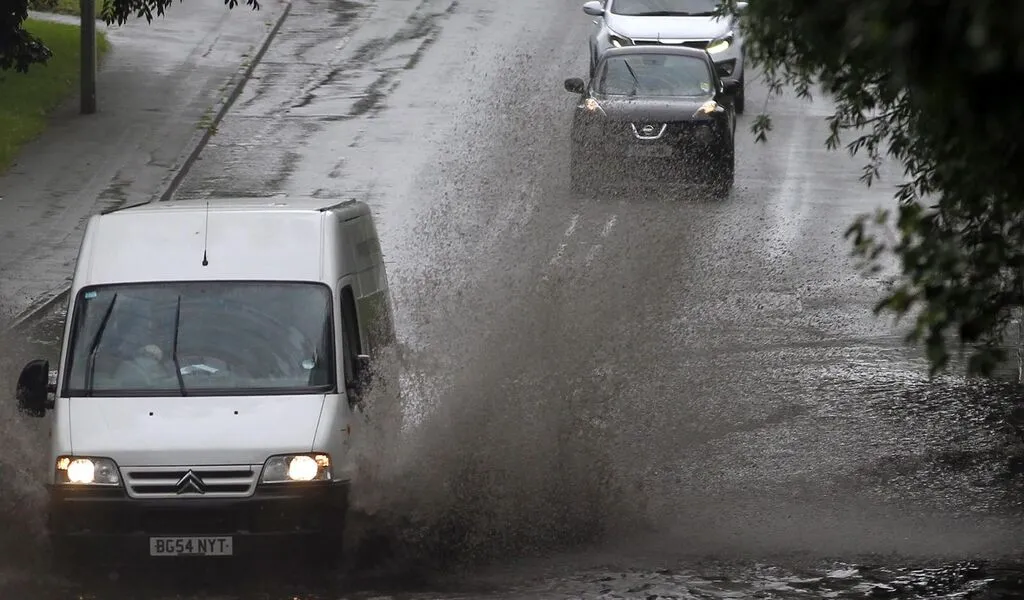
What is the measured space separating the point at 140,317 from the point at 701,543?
3743 millimetres

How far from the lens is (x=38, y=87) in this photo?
1100 inches

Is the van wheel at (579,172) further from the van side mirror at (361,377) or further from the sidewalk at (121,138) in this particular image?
the van side mirror at (361,377)

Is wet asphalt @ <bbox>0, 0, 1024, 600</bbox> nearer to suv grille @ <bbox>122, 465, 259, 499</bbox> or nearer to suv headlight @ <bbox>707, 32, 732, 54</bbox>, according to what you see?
suv grille @ <bbox>122, 465, 259, 499</bbox>

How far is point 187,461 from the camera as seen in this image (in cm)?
883

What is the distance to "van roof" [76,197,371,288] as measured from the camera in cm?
987

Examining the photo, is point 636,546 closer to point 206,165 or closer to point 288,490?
point 288,490

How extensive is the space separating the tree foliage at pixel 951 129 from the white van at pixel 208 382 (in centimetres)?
386

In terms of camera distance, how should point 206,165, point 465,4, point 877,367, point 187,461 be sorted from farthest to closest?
1. point 465,4
2. point 206,165
3. point 877,367
4. point 187,461

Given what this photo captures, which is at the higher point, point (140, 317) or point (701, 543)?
point (140, 317)

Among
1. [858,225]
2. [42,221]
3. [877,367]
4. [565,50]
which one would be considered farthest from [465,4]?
[858,225]

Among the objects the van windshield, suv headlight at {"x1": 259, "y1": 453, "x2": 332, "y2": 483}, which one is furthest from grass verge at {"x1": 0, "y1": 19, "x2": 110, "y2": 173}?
suv headlight at {"x1": 259, "y1": 453, "x2": 332, "y2": 483}

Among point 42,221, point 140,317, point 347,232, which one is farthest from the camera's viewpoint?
point 42,221

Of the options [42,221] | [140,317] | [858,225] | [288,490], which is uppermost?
[858,225]

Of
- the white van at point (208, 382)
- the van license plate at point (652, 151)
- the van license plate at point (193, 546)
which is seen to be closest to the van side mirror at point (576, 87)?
the van license plate at point (652, 151)
